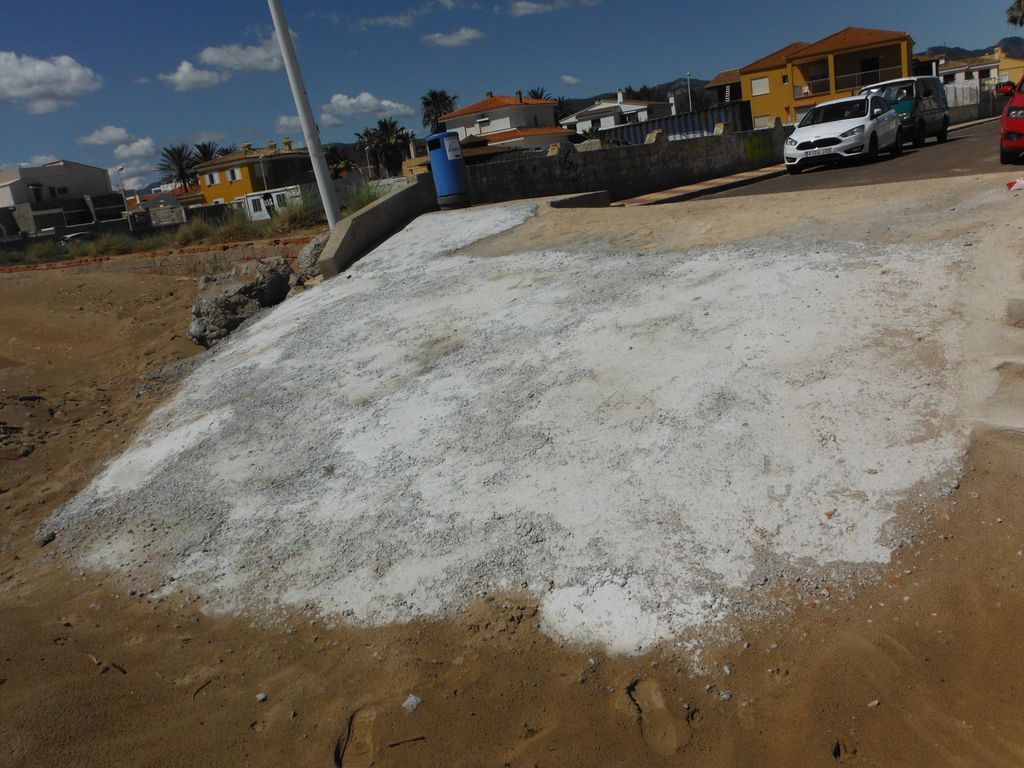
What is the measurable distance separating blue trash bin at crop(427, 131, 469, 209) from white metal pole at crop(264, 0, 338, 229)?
74.5 inches

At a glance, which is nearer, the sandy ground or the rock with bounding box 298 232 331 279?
the sandy ground

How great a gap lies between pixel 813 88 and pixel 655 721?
55623mm

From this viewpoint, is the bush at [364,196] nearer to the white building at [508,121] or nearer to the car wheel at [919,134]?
the car wheel at [919,134]

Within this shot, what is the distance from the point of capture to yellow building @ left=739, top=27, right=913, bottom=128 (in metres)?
48.3

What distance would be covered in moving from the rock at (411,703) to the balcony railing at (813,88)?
182 feet

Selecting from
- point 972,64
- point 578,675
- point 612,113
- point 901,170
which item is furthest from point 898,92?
point 972,64

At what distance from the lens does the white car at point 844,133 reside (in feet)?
55.8

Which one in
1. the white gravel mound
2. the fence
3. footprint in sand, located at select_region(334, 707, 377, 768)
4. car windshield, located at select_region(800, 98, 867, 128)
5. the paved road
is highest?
the fence

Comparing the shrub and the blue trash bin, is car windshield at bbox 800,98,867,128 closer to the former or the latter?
the blue trash bin

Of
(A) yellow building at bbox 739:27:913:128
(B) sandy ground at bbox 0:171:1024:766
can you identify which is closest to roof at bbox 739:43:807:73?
(A) yellow building at bbox 739:27:913:128

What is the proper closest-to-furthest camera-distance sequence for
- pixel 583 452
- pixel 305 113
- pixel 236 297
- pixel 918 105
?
pixel 583 452, pixel 236 297, pixel 305 113, pixel 918 105

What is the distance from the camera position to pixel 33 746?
3.38 meters

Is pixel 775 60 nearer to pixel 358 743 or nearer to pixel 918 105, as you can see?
pixel 918 105

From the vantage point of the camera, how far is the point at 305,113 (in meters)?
12.7
